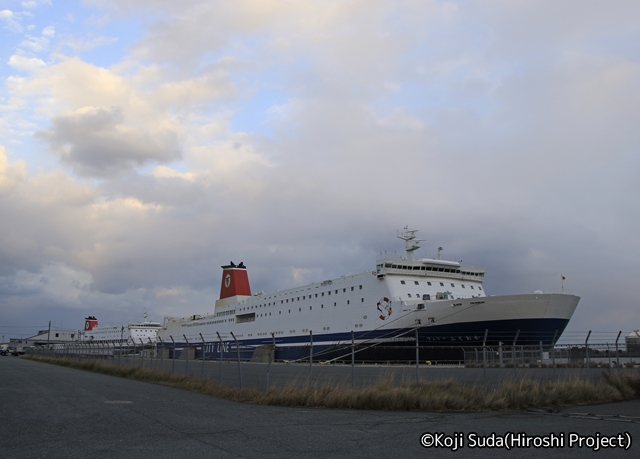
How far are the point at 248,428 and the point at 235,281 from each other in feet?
180

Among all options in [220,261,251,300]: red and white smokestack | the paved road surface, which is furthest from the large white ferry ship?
the paved road surface

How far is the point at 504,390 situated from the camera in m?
11.8

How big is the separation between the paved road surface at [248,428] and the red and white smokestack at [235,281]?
49.5 meters

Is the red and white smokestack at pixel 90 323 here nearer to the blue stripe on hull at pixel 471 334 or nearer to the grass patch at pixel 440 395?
the blue stripe on hull at pixel 471 334

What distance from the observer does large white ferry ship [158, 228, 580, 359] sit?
30.8m

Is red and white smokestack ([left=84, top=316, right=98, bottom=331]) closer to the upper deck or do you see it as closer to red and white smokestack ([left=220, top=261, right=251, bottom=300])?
red and white smokestack ([left=220, top=261, right=251, bottom=300])

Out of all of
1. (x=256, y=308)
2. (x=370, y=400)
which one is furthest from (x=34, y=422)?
(x=256, y=308)

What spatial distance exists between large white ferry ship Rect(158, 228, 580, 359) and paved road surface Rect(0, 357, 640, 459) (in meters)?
13.6

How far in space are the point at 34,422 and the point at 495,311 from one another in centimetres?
2752

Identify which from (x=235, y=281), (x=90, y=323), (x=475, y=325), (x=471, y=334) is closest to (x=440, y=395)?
(x=475, y=325)

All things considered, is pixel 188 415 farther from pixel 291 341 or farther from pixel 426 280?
pixel 291 341

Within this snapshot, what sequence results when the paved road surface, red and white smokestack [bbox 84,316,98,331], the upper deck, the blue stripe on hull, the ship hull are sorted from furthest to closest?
red and white smokestack [bbox 84,316,98,331] < the upper deck < the blue stripe on hull < the ship hull < the paved road surface

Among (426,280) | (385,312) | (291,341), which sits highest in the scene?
(426,280)

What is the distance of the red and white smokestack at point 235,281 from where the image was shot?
62219 millimetres
